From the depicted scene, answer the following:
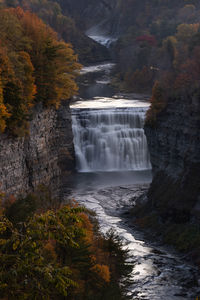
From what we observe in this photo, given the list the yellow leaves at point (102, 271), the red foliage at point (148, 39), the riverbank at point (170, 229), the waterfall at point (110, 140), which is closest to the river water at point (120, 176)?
the waterfall at point (110, 140)

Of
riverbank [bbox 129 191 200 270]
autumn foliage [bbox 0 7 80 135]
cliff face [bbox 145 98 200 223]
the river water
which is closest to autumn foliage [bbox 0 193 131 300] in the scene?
the river water

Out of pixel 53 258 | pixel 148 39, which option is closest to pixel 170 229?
pixel 53 258

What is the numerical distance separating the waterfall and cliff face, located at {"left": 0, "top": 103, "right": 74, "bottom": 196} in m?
20.5

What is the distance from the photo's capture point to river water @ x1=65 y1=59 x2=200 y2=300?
116 feet

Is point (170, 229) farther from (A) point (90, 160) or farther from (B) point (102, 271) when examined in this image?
(A) point (90, 160)

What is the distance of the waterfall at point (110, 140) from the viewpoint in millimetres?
68062

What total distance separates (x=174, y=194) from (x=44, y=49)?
673 inches

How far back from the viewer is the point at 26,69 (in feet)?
135

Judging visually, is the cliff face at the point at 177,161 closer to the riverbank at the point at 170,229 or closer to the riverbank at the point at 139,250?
the riverbank at the point at 170,229

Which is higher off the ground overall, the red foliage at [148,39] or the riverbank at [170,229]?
the red foliage at [148,39]

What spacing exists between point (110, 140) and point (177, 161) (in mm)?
22044

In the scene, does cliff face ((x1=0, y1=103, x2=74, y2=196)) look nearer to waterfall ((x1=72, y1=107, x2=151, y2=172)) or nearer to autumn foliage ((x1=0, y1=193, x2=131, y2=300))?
autumn foliage ((x1=0, y1=193, x2=131, y2=300))

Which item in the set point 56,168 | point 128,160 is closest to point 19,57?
point 56,168

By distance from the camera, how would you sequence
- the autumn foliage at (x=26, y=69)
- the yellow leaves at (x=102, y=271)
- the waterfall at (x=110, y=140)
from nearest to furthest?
the yellow leaves at (x=102, y=271)
the autumn foliage at (x=26, y=69)
the waterfall at (x=110, y=140)
